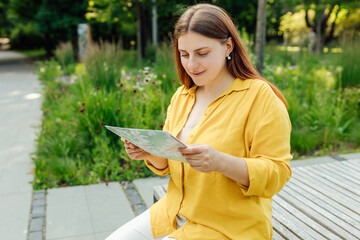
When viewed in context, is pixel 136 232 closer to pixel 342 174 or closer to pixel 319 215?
pixel 319 215

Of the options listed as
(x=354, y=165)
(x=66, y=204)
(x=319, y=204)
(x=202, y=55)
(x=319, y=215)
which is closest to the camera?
(x=202, y=55)

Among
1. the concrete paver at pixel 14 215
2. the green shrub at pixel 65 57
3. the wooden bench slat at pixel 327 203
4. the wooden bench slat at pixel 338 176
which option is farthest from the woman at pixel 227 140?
the green shrub at pixel 65 57

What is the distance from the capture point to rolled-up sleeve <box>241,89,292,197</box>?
1342 millimetres

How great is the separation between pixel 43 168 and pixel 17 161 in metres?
0.72

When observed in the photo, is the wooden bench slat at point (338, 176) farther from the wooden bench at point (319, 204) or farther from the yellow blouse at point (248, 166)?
the yellow blouse at point (248, 166)

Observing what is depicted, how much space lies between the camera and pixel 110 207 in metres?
3.18

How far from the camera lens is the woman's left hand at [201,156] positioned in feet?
4.04

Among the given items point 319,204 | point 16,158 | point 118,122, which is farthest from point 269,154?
Answer: point 16,158

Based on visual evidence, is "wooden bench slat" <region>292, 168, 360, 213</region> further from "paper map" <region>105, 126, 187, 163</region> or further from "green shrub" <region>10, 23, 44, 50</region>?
"green shrub" <region>10, 23, 44, 50</region>

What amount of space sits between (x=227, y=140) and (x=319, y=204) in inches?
44.3

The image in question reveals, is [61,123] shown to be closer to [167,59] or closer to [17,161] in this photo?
[17,161]

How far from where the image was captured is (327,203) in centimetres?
222

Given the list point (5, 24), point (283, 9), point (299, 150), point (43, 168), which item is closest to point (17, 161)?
point (43, 168)

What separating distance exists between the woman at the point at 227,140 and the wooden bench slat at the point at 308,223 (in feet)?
1.57
